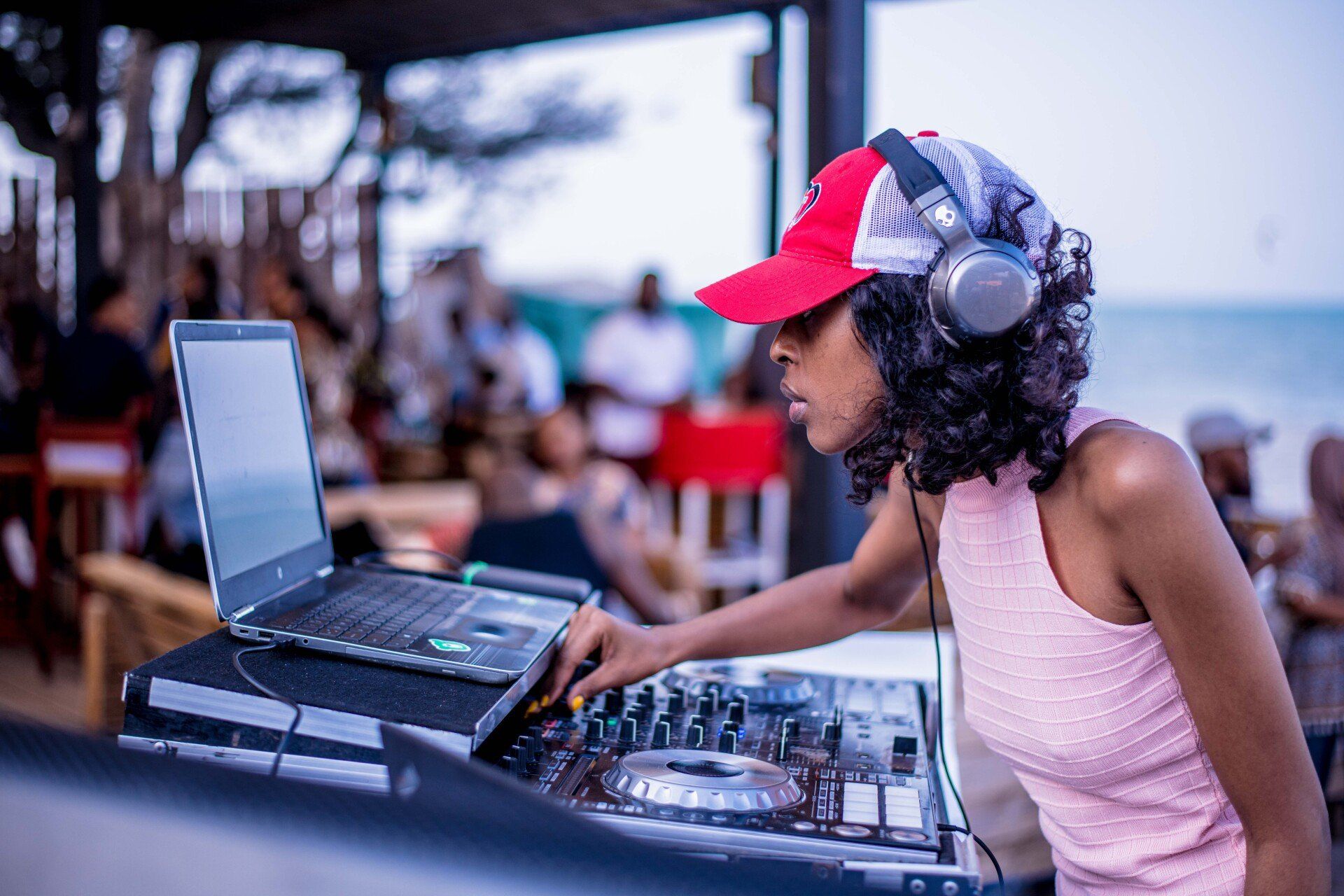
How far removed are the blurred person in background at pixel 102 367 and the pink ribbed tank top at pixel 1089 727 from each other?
4369mm

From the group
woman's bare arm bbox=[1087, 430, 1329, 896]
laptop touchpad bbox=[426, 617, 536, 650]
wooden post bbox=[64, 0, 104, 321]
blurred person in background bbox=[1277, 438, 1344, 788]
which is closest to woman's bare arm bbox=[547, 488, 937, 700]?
laptop touchpad bbox=[426, 617, 536, 650]

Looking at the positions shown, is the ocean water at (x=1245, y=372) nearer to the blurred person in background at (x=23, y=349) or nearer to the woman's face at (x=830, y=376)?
the blurred person in background at (x=23, y=349)

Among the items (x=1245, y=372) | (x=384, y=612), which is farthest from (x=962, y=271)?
(x=1245, y=372)

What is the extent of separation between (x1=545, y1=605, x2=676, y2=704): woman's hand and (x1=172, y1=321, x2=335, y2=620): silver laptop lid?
324mm

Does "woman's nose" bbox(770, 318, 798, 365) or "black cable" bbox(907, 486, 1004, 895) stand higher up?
"woman's nose" bbox(770, 318, 798, 365)

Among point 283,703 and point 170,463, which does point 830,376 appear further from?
point 170,463

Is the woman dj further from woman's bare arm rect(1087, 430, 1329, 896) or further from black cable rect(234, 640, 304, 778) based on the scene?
black cable rect(234, 640, 304, 778)

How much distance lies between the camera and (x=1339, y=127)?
22.4m

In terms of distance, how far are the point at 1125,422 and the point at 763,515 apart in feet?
15.9

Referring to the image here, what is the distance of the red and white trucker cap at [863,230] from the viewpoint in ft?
3.28

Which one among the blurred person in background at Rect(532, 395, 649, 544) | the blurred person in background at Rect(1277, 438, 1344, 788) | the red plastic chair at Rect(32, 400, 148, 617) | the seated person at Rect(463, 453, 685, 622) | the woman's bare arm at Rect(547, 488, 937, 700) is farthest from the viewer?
the red plastic chair at Rect(32, 400, 148, 617)

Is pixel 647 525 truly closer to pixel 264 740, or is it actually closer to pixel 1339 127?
pixel 264 740

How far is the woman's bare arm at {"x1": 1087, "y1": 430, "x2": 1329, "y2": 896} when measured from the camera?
946mm

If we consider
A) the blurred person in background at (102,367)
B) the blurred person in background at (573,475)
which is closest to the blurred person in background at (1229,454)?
the blurred person in background at (573,475)
